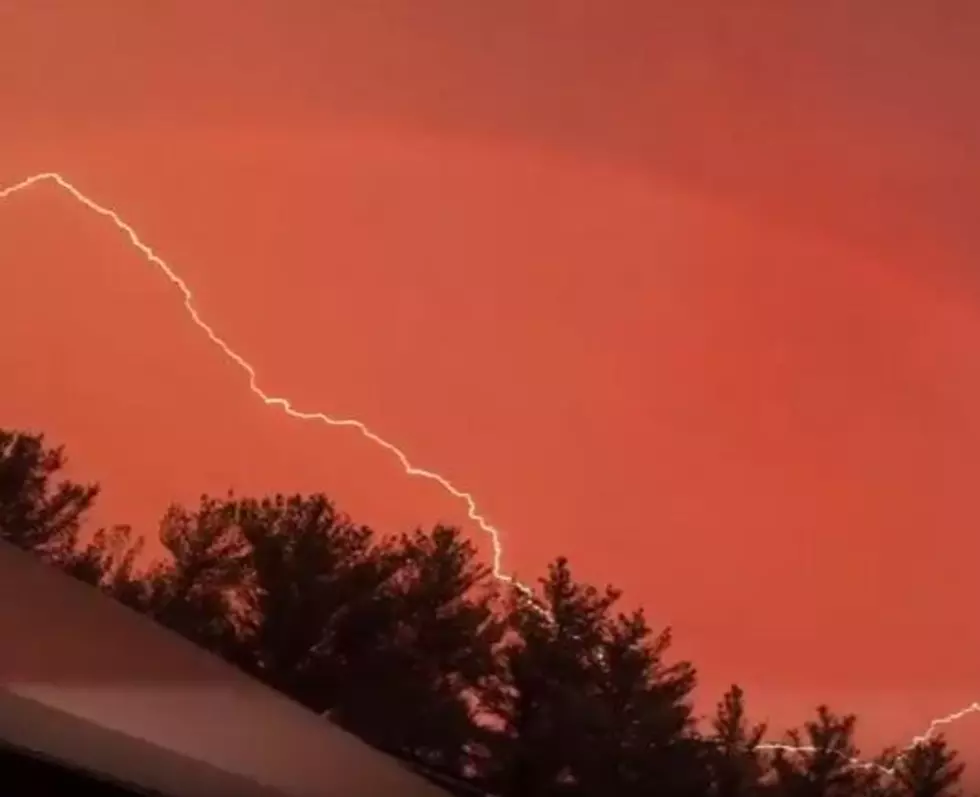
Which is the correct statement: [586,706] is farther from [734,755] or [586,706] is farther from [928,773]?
[928,773]

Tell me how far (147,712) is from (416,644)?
30 centimetres

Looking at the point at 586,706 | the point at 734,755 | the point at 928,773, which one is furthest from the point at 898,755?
the point at 586,706

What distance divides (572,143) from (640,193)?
8 cm

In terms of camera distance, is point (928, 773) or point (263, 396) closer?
point (928, 773)

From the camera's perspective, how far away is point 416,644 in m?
0.86

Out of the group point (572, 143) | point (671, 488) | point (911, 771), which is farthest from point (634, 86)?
point (911, 771)

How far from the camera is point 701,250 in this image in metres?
1.25

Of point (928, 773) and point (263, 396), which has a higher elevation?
point (263, 396)

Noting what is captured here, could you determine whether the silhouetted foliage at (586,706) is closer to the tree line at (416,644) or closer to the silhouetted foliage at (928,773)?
the tree line at (416,644)

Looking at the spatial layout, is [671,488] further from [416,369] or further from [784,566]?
[416,369]

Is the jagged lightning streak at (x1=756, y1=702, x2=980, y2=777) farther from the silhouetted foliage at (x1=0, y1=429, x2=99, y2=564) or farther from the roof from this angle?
the silhouetted foliage at (x1=0, y1=429, x2=99, y2=564)

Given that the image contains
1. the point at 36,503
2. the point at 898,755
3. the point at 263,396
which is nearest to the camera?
the point at 36,503

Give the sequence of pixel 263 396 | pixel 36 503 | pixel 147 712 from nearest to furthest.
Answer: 1. pixel 147 712
2. pixel 36 503
3. pixel 263 396

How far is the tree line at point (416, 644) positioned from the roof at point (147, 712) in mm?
85
